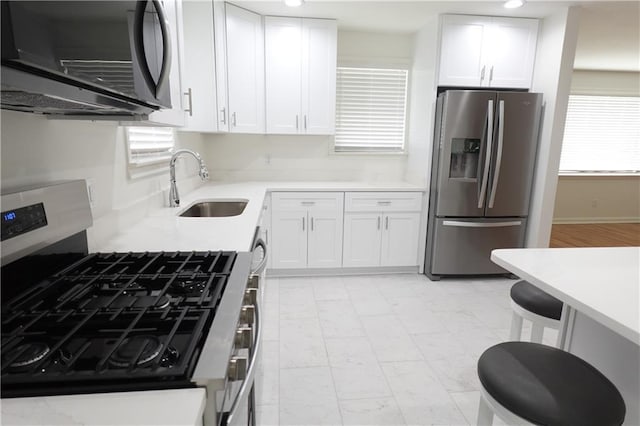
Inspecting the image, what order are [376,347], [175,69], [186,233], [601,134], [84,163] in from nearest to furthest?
[84,163] → [175,69] → [186,233] → [376,347] → [601,134]

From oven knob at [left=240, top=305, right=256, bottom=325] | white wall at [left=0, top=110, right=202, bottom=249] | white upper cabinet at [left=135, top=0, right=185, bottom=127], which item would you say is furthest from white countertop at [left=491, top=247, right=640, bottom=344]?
white wall at [left=0, top=110, right=202, bottom=249]

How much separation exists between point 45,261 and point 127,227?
0.72 m

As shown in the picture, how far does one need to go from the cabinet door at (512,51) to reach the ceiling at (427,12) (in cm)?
9

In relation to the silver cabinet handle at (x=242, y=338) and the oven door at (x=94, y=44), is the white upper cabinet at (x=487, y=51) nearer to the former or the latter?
the oven door at (x=94, y=44)

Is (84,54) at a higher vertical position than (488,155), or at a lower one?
higher

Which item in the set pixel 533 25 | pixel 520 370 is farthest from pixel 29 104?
pixel 533 25

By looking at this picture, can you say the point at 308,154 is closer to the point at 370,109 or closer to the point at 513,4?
the point at 370,109

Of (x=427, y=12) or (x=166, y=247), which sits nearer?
(x=166, y=247)

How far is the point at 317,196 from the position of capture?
10.8 feet

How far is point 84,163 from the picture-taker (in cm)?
137

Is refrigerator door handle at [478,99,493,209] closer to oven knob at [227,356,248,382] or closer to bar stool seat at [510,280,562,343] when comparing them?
bar stool seat at [510,280,562,343]

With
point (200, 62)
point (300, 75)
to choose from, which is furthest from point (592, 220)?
point (200, 62)

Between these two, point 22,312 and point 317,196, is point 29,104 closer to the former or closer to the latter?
point 22,312

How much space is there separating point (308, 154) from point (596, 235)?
4.49 m
